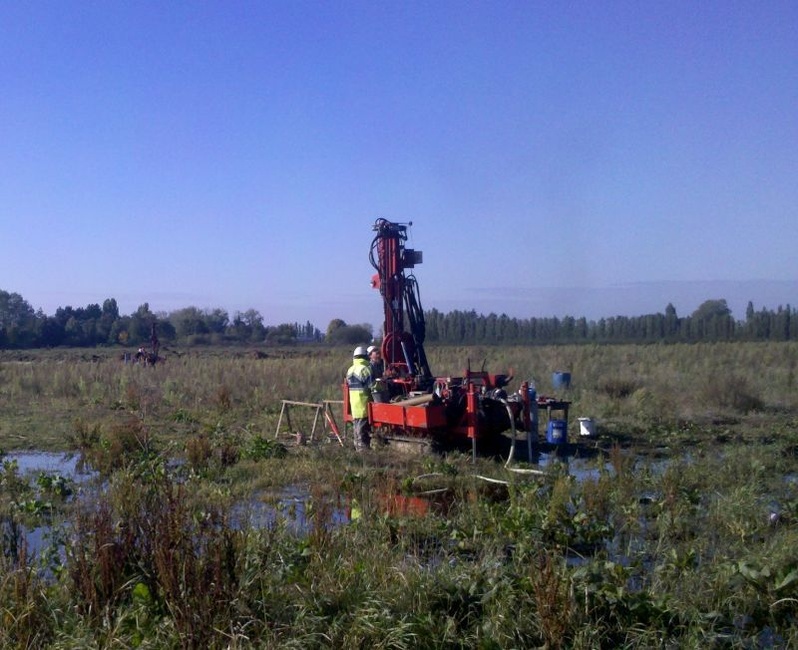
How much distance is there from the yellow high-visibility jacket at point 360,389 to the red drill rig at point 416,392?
0.53ft

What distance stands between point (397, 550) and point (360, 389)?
8381 millimetres

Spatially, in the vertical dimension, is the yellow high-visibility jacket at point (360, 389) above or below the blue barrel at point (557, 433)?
above

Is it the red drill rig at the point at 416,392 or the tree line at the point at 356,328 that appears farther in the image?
the tree line at the point at 356,328

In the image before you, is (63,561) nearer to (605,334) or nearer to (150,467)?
(150,467)

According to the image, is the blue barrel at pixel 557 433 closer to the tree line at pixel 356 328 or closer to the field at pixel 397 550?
the field at pixel 397 550

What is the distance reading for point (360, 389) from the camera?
629 inches

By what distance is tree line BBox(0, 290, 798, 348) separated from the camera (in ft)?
194

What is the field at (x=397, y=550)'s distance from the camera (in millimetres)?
5961

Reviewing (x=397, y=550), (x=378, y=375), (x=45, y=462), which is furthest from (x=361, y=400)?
(x=397, y=550)

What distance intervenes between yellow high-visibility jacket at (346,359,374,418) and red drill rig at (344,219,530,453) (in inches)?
6.4

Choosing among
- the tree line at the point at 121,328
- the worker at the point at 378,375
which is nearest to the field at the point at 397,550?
the worker at the point at 378,375

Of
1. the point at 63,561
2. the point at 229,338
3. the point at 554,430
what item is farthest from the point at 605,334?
the point at 63,561

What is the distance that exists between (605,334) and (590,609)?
5870cm

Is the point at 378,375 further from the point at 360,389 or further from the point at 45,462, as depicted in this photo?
the point at 45,462
